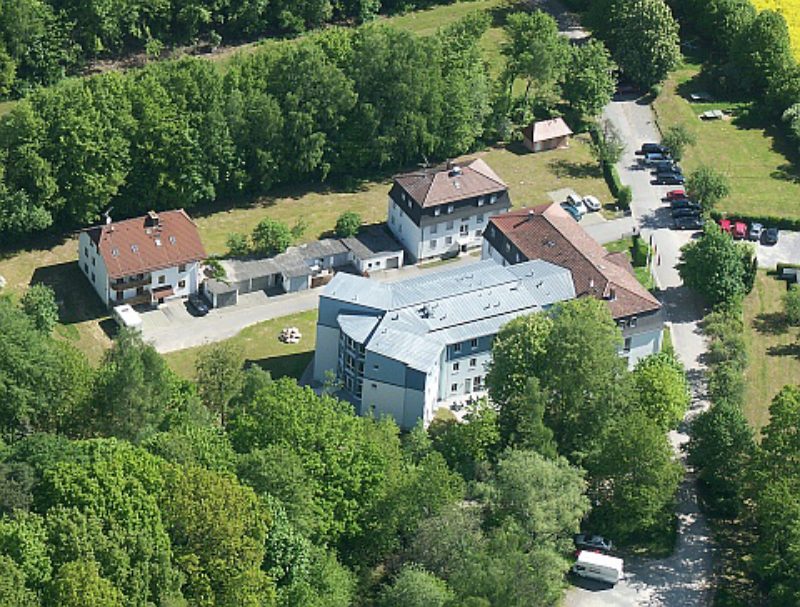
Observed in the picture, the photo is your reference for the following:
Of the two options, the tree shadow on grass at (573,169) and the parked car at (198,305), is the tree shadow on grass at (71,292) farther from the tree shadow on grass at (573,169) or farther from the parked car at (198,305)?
the tree shadow on grass at (573,169)

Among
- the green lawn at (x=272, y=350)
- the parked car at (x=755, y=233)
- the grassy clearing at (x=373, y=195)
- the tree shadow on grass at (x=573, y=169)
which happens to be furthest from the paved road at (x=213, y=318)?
the parked car at (x=755, y=233)

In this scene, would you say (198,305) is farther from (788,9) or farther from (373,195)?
(788,9)

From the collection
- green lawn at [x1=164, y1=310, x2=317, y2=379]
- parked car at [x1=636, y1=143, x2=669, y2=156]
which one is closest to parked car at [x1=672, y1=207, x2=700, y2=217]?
parked car at [x1=636, y1=143, x2=669, y2=156]

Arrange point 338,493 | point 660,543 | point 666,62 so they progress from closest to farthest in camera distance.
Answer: point 338,493
point 660,543
point 666,62

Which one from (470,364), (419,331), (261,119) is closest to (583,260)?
(470,364)

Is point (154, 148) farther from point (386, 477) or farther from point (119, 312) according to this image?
point (386, 477)

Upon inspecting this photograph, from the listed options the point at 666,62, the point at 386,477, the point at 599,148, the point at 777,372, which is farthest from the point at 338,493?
the point at 666,62
